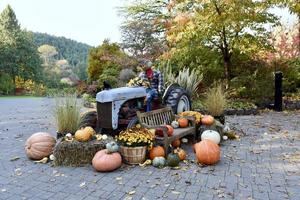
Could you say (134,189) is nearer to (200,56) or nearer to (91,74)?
(200,56)

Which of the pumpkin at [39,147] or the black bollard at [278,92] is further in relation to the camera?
the black bollard at [278,92]

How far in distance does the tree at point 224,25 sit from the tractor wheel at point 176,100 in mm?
3595

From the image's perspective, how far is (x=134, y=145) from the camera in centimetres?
473

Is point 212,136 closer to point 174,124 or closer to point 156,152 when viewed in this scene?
point 174,124

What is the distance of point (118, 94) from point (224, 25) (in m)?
5.80

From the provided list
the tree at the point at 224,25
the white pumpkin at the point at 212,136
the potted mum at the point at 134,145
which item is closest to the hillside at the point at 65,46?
the tree at the point at 224,25

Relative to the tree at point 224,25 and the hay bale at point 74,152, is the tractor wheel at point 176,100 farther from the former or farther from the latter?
the tree at point 224,25

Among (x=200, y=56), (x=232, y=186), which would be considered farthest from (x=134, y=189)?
(x=200, y=56)

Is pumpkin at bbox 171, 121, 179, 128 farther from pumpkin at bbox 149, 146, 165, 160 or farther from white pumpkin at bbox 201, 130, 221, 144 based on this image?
pumpkin at bbox 149, 146, 165, 160

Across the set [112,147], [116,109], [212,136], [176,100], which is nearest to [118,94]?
[116,109]

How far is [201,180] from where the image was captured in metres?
4.08

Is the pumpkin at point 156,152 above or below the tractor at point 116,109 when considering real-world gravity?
below

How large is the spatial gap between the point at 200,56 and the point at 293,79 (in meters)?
3.79

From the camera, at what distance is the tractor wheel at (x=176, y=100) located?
6.67m
